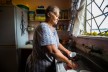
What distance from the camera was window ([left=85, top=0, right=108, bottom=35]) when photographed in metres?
2.24

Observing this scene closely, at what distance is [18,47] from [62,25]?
64.5 inches

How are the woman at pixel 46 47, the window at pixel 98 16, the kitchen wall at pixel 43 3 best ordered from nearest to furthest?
the woman at pixel 46 47 → the window at pixel 98 16 → the kitchen wall at pixel 43 3

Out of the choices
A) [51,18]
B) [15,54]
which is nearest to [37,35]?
[51,18]

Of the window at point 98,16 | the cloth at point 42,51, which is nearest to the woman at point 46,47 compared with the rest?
the cloth at point 42,51

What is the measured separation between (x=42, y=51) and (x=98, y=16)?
47.0 inches

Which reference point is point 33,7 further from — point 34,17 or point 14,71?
point 14,71

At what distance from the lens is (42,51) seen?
1.87 m

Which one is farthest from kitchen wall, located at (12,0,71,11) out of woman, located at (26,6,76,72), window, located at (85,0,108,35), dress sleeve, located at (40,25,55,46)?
dress sleeve, located at (40,25,55,46)

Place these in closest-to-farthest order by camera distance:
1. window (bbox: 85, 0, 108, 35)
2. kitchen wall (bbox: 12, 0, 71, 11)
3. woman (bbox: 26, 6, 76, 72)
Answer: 1. woman (bbox: 26, 6, 76, 72)
2. window (bbox: 85, 0, 108, 35)
3. kitchen wall (bbox: 12, 0, 71, 11)

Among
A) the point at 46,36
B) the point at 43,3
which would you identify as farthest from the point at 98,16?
the point at 43,3

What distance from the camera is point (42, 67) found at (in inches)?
76.2

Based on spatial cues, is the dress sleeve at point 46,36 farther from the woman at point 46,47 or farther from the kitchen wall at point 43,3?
the kitchen wall at point 43,3

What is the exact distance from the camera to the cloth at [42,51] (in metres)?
1.75

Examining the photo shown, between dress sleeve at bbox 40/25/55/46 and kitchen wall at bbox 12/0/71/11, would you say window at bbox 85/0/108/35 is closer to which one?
dress sleeve at bbox 40/25/55/46
